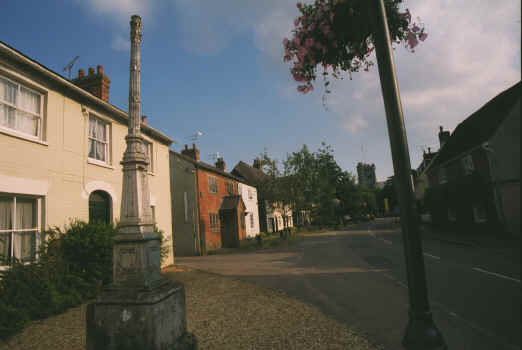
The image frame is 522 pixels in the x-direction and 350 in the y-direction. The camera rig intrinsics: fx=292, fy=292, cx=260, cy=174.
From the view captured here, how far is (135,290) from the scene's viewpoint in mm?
4359

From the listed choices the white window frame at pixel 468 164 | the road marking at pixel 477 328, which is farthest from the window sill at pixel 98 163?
the white window frame at pixel 468 164

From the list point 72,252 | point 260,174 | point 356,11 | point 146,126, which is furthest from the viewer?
point 260,174

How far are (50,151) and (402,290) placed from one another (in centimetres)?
1137

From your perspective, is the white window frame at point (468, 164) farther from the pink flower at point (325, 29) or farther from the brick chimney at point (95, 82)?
the brick chimney at point (95, 82)

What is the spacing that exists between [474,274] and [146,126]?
1442cm

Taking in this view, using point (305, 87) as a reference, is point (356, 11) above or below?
above

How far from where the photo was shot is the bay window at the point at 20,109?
7.99m

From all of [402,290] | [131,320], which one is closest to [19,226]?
[131,320]

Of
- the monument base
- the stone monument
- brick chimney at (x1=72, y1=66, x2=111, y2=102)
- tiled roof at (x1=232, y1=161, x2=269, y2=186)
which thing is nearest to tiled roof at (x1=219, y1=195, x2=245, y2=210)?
tiled roof at (x1=232, y1=161, x2=269, y2=186)

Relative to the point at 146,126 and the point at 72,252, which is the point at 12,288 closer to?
the point at 72,252

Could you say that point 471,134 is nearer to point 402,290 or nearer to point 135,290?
point 402,290

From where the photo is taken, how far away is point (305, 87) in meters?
3.34

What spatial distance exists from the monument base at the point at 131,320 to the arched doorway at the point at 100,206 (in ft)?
22.6

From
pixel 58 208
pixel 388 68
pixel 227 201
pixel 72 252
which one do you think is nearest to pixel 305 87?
pixel 388 68
